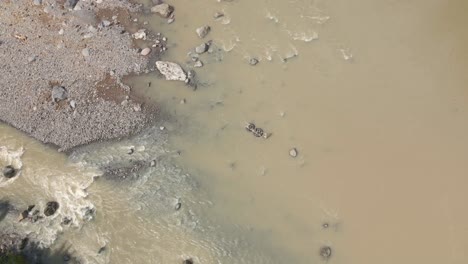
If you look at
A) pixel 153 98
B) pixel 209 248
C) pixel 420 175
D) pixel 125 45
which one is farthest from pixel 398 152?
pixel 125 45

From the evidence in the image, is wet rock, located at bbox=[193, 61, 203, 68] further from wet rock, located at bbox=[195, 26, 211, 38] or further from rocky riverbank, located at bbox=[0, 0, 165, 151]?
rocky riverbank, located at bbox=[0, 0, 165, 151]

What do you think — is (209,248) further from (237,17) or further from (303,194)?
(237,17)

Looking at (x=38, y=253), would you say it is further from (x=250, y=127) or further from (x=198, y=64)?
(x=198, y=64)

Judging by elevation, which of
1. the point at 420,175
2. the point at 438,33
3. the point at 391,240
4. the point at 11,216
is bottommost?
the point at 11,216

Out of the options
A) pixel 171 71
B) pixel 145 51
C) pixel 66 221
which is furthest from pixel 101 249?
pixel 145 51

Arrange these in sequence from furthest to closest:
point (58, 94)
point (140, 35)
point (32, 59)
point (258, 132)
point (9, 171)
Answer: point (140, 35), point (32, 59), point (58, 94), point (258, 132), point (9, 171)

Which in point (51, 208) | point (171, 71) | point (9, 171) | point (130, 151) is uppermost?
point (171, 71)

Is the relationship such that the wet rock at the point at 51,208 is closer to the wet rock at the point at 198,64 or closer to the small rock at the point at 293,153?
the wet rock at the point at 198,64
